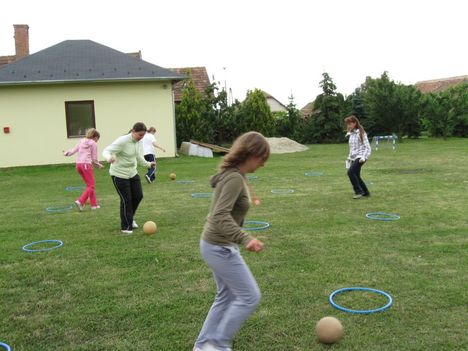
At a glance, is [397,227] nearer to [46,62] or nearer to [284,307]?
[284,307]

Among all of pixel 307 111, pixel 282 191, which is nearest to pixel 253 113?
pixel 282 191

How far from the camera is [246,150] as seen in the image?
134 inches

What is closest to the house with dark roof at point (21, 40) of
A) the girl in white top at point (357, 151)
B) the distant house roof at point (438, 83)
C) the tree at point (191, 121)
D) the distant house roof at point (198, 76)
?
the distant house roof at point (198, 76)

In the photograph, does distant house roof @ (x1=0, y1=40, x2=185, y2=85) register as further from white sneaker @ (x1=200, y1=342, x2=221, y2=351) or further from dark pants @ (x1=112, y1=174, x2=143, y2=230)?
white sneaker @ (x1=200, y1=342, x2=221, y2=351)

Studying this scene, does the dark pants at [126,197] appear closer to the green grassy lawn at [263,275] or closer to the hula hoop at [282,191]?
the green grassy lawn at [263,275]

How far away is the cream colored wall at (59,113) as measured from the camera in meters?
21.8

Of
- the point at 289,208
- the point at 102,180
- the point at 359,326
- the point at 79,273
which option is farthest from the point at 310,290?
the point at 102,180

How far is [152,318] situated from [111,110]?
62.5 feet

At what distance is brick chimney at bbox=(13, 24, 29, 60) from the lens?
28.4 meters

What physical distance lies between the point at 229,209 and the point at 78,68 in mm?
20837

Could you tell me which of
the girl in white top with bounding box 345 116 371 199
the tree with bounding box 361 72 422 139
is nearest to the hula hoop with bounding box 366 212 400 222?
the girl in white top with bounding box 345 116 371 199

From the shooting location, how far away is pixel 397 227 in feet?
26.0

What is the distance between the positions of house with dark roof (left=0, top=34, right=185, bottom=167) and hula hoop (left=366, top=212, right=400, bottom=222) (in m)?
15.0

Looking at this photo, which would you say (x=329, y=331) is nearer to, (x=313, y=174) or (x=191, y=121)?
(x=313, y=174)
